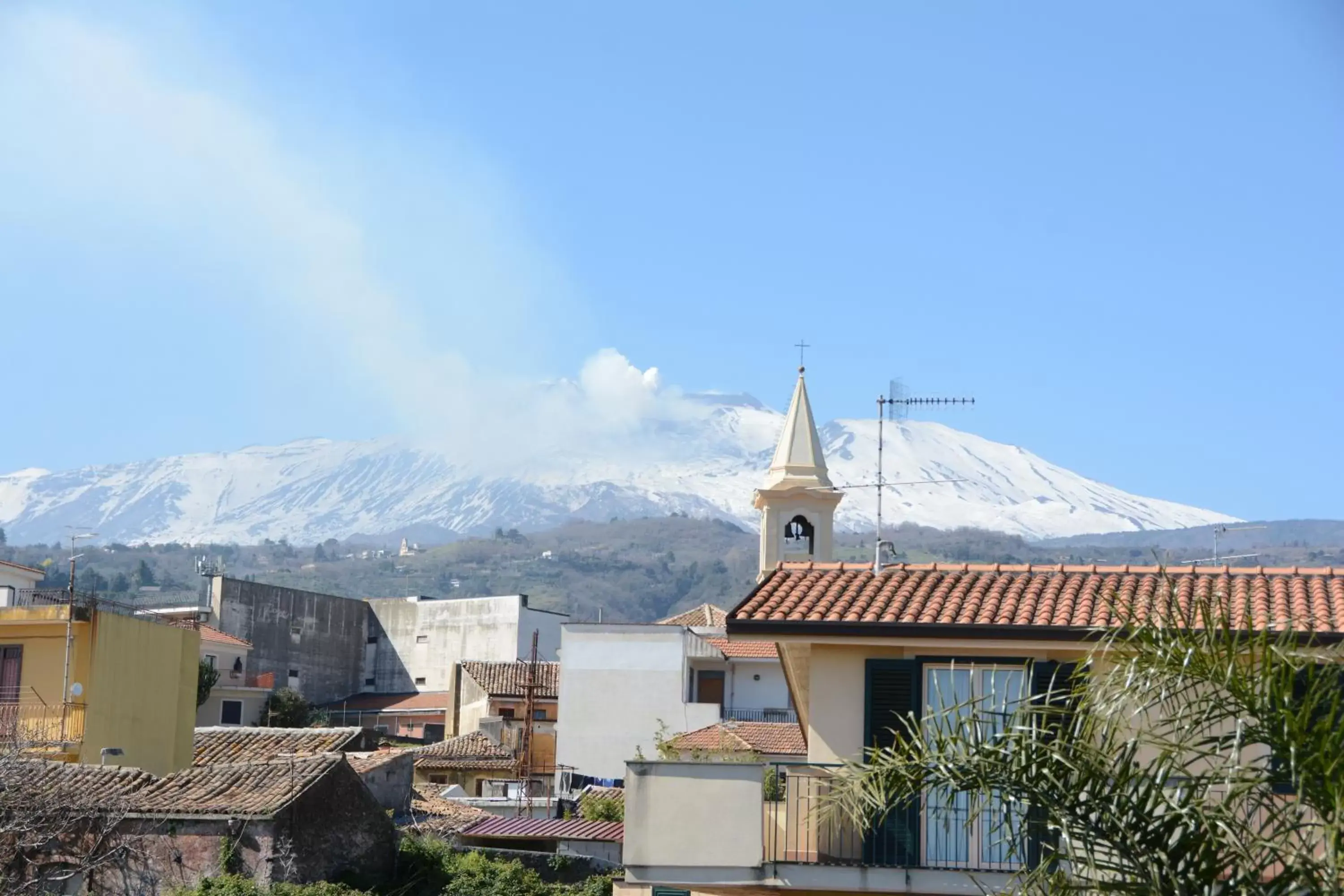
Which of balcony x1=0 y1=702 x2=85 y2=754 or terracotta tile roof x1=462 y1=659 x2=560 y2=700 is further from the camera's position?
terracotta tile roof x1=462 y1=659 x2=560 y2=700

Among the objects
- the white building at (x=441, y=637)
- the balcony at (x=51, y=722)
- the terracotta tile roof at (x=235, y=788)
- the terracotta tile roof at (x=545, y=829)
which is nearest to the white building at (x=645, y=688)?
the terracotta tile roof at (x=545, y=829)

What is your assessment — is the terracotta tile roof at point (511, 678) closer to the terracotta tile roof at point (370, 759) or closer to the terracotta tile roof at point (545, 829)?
the terracotta tile roof at point (370, 759)

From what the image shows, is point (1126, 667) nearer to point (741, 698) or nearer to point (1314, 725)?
point (1314, 725)

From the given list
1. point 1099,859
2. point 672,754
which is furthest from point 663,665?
point 1099,859

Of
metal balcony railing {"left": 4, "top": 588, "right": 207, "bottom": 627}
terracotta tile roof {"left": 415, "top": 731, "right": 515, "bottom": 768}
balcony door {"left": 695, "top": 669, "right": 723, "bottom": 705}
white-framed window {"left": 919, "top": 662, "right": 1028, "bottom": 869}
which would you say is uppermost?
metal balcony railing {"left": 4, "top": 588, "right": 207, "bottom": 627}

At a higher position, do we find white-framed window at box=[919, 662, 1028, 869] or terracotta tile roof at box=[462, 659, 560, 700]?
terracotta tile roof at box=[462, 659, 560, 700]

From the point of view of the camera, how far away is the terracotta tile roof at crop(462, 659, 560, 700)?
82562mm

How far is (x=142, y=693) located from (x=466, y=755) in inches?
974

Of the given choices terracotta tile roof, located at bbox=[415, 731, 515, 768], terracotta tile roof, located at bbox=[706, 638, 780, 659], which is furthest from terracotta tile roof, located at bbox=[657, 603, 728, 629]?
terracotta tile roof, located at bbox=[415, 731, 515, 768]

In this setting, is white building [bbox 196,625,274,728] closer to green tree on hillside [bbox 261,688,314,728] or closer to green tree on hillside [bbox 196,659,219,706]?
green tree on hillside [bbox 261,688,314,728]

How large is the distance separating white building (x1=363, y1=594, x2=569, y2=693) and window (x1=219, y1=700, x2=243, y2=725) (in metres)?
21.4

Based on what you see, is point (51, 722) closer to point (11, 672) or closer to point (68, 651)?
point (68, 651)

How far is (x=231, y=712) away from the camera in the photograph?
9000 centimetres

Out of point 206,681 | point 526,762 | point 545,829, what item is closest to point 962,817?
point 545,829
